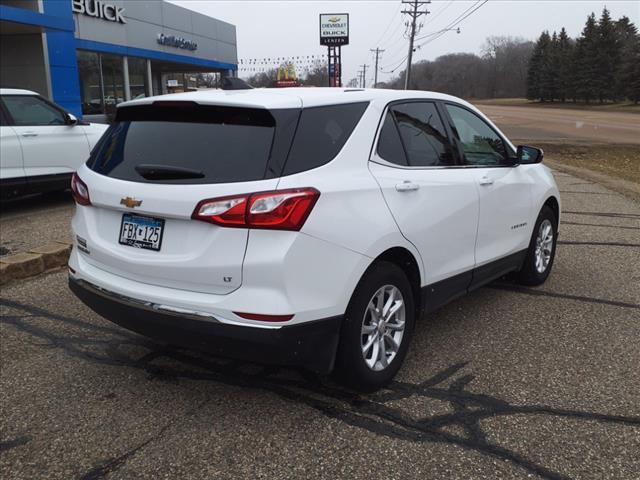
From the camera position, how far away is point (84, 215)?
11.6 ft

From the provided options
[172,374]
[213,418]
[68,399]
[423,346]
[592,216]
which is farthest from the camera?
[592,216]

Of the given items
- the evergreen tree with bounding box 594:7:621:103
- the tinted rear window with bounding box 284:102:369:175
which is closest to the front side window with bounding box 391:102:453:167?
the tinted rear window with bounding box 284:102:369:175

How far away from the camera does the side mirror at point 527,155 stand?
489cm

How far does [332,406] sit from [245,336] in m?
0.78

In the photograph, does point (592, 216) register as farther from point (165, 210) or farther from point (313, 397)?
point (165, 210)

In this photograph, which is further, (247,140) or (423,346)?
(423,346)

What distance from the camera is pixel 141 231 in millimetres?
3133

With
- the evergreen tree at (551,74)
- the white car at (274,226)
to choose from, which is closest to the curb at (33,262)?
the white car at (274,226)

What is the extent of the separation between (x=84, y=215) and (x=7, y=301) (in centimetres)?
201

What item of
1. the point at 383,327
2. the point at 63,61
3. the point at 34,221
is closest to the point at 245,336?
the point at 383,327

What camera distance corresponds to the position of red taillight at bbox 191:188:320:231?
2.79 metres

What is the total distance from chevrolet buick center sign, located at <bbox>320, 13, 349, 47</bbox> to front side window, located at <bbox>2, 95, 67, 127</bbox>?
2267 inches

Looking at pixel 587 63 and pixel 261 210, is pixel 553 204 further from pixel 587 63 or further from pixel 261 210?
pixel 587 63

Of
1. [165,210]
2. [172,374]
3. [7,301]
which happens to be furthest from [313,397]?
[7,301]
